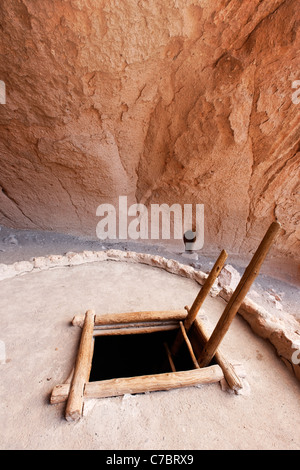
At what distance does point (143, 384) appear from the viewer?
129cm

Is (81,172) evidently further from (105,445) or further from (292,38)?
(105,445)

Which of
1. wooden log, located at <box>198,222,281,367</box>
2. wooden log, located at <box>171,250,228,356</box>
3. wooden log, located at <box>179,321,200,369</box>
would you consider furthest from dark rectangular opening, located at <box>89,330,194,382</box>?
wooden log, located at <box>198,222,281,367</box>

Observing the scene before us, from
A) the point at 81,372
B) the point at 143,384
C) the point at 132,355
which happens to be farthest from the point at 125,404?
the point at 132,355

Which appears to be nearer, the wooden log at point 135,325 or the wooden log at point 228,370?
the wooden log at point 228,370

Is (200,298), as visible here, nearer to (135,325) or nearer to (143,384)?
(135,325)

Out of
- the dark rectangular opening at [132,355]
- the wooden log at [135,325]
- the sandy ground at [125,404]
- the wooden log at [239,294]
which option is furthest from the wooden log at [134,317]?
the wooden log at [239,294]

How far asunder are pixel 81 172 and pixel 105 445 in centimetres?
420

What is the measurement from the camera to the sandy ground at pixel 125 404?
3.60 ft

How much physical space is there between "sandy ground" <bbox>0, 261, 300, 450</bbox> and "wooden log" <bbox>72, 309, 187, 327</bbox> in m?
0.14

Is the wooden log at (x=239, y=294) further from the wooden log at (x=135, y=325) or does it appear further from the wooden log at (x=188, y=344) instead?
the wooden log at (x=135, y=325)

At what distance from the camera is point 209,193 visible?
4.72 meters

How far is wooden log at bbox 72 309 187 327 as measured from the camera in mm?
1760

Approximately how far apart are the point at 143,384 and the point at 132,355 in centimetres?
120

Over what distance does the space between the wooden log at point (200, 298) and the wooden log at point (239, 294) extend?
27cm
